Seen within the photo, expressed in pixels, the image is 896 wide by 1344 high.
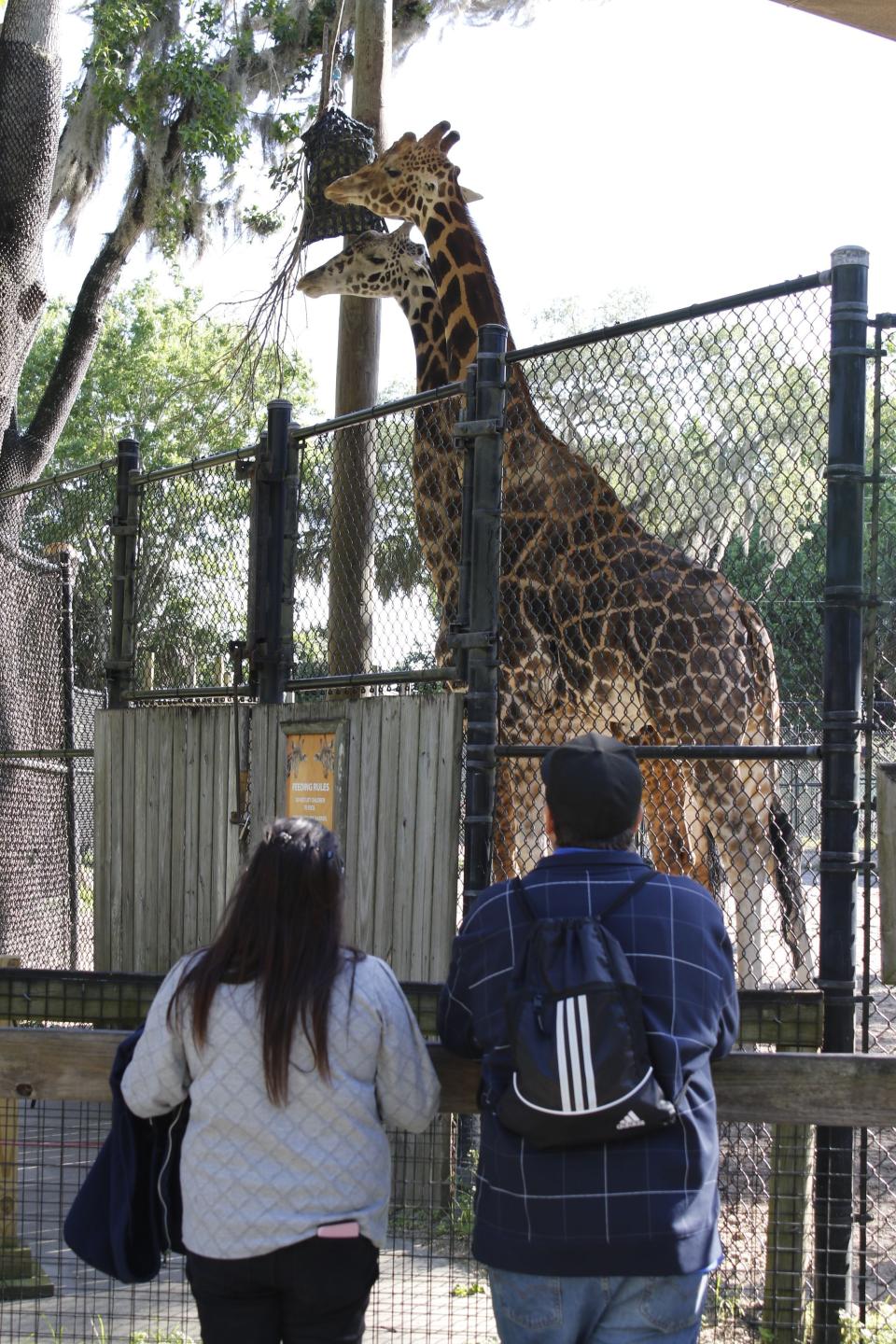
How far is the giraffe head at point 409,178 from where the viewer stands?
8406 mm

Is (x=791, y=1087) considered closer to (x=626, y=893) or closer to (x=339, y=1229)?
(x=626, y=893)

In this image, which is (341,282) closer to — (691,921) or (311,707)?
(311,707)

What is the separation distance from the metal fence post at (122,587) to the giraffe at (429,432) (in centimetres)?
149

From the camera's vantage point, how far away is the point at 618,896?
104 inches

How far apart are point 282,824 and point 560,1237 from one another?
3.12 ft

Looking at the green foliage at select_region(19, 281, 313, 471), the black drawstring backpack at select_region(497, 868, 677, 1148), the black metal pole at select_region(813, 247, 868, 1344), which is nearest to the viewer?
the black drawstring backpack at select_region(497, 868, 677, 1148)

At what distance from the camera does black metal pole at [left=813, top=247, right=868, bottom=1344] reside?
393cm

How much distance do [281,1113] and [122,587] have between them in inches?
194

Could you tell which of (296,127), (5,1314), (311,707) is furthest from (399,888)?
(296,127)

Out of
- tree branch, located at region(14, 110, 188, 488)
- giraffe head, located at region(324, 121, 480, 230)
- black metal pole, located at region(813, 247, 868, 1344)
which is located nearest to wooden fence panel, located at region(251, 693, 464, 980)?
black metal pole, located at region(813, 247, 868, 1344)

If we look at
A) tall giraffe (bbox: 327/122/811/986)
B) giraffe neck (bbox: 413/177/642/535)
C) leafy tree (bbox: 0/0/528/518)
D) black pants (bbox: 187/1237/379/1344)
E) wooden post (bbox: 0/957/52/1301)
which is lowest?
wooden post (bbox: 0/957/52/1301)

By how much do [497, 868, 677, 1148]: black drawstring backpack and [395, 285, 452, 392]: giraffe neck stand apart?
20.0 ft

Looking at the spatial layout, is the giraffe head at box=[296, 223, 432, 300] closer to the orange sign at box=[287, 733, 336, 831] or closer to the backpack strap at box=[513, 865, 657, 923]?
the orange sign at box=[287, 733, 336, 831]

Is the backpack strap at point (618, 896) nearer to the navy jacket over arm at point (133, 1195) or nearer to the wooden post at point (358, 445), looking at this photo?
the navy jacket over arm at point (133, 1195)
